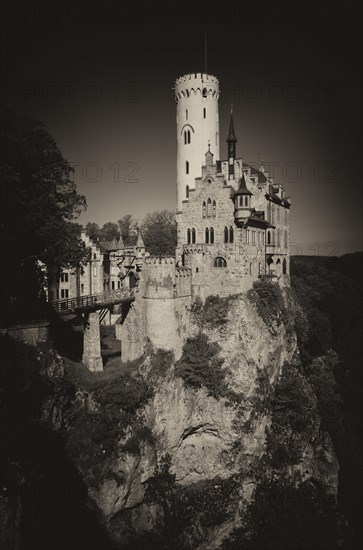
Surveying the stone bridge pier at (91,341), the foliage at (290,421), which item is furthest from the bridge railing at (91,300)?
the foliage at (290,421)

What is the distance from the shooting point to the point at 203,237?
127 ft

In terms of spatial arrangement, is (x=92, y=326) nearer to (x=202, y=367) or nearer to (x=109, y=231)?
(x=202, y=367)

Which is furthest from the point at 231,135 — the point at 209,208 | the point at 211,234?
the point at 211,234

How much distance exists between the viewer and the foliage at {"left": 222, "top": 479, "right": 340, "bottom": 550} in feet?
110

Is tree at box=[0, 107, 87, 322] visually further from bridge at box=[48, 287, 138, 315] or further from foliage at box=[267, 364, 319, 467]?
foliage at box=[267, 364, 319, 467]

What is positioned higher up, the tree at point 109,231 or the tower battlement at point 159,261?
the tree at point 109,231

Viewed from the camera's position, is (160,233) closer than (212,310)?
No

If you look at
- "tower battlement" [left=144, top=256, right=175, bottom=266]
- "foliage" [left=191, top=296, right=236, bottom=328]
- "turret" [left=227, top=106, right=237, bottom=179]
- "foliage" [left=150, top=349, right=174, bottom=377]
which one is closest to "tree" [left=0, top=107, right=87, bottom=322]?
"tower battlement" [left=144, top=256, right=175, bottom=266]

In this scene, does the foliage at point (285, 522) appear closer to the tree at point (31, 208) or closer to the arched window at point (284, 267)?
the arched window at point (284, 267)

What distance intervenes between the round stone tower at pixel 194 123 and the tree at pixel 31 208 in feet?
56.1

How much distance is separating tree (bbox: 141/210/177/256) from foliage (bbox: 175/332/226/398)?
2447 centimetres

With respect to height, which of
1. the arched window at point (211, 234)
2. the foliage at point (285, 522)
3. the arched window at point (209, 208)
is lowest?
the foliage at point (285, 522)

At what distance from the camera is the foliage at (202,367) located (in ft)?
116

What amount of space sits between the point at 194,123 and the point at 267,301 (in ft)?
66.4
